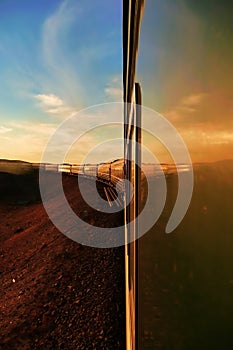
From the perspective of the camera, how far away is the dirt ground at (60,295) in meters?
4.82

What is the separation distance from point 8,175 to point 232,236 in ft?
148

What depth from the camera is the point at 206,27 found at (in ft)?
1.80

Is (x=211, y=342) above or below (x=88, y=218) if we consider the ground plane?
above

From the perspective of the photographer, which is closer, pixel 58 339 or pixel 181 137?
pixel 181 137

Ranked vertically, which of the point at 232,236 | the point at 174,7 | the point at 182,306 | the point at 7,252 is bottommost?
the point at 7,252

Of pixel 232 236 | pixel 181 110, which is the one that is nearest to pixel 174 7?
pixel 181 110

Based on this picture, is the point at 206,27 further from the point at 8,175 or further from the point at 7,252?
the point at 8,175

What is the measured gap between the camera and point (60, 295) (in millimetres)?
6441

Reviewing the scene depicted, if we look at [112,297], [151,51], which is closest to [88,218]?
[112,297]

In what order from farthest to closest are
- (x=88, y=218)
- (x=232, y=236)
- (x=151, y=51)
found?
(x=88, y=218), (x=151, y=51), (x=232, y=236)

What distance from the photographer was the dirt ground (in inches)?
190

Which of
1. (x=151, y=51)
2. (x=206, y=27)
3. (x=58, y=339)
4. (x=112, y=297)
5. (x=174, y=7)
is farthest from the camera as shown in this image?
(x=112, y=297)

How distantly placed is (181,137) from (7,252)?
438 inches

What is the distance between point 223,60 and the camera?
0.47m
